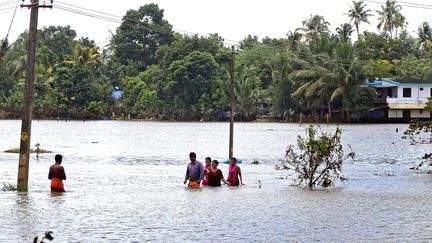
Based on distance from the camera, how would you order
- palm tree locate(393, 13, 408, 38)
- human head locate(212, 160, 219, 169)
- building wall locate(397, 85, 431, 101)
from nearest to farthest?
human head locate(212, 160, 219, 169) → building wall locate(397, 85, 431, 101) → palm tree locate(393, 13, 408, 38)

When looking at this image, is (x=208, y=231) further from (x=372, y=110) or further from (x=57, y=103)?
(x=57, y=103)

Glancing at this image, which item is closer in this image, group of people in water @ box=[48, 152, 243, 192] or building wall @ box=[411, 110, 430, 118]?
group of people in water @ box=[48, 152, 243, 192]

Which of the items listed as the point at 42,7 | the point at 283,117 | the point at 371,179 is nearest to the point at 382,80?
the point at 283,117

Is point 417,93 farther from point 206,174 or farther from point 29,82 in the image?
point 29,82

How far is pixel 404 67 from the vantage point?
126562 millimetres

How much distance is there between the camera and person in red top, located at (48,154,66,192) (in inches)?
1014

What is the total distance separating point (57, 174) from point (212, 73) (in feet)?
350

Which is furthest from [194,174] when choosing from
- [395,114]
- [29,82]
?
[395,114]

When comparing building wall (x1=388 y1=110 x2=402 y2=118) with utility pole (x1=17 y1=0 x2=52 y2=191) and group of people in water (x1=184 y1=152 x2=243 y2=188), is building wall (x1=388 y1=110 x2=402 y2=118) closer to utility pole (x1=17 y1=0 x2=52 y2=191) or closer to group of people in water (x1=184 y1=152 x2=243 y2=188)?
group of people in water (x1=184 y1=152 x2=243 y2=188)

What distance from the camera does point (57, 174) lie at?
87.3 feet

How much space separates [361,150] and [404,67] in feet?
211

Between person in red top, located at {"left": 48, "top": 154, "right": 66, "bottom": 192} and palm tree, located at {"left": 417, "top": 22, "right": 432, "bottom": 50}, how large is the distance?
397 ft

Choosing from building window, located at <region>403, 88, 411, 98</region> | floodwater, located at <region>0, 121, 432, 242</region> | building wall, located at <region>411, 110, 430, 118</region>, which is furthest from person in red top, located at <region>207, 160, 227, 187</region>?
building wall, located at <region>411, 110, 430, 118</region>

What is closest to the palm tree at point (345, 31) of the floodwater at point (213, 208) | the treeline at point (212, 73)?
the treeline at point (212, 73)
